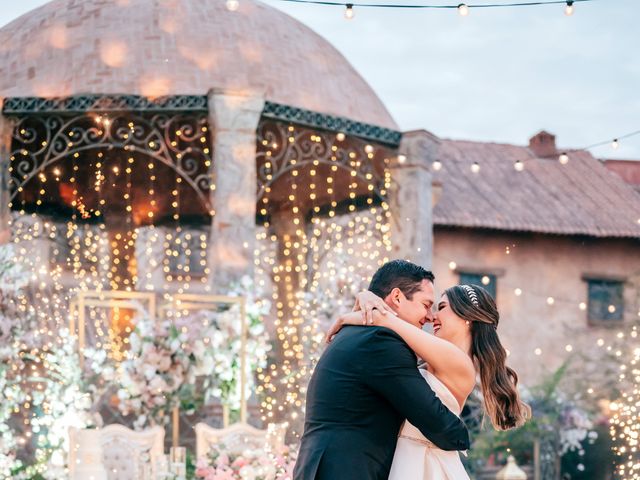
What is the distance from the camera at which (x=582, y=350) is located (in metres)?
22.9

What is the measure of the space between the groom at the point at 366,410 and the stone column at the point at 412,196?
10.8 meters

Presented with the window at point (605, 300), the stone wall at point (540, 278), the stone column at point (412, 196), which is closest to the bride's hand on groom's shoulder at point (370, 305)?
the stone column at point (412, 196)

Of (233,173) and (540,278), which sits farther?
(540,278)

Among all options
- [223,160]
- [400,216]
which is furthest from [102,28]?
[400,216]

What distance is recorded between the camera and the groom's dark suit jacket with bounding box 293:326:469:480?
175 inches

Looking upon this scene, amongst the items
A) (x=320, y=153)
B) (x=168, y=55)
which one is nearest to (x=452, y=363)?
(x=320, y=153)

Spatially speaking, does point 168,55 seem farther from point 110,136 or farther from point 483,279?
point 483,279

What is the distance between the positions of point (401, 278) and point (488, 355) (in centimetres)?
55

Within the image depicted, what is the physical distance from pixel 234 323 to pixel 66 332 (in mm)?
1779

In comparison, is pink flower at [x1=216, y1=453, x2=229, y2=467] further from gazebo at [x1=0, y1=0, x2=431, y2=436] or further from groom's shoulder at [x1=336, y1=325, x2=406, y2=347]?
groom's shoulder at [x1=336, y1=325, x2=406, y2=347]

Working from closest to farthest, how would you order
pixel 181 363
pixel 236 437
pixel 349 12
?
1. pixel 236 437
2. pixel 349 12
3. pixel 181 363

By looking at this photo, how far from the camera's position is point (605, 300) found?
77.0 ft

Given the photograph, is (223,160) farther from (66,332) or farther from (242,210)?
(66,332)

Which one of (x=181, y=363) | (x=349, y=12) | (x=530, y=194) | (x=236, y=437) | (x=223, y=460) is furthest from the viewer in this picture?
(x=530, y=194)
